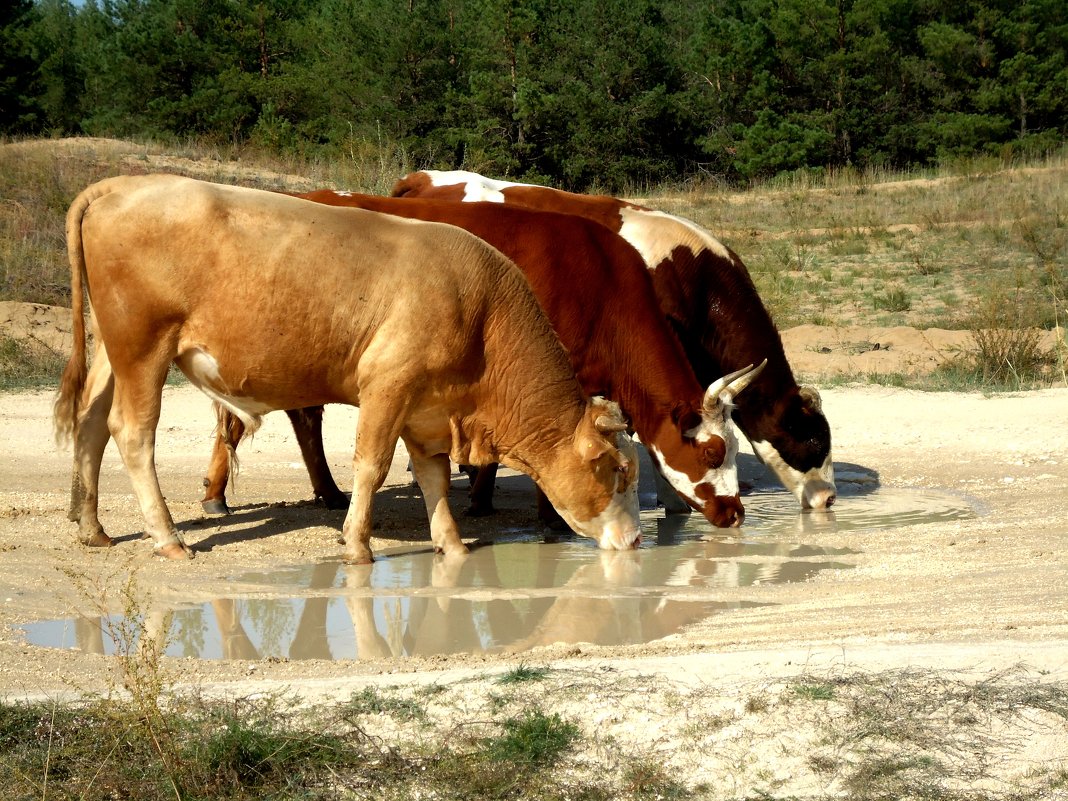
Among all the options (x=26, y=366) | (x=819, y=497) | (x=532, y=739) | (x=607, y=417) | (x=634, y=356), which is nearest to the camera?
(x=532, y=739)

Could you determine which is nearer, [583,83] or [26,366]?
[26,366]

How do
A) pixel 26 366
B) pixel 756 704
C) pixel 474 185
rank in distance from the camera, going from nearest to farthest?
pixel 756 704 → pixel 474 185 → pixel 26 366

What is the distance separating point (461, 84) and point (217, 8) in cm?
854

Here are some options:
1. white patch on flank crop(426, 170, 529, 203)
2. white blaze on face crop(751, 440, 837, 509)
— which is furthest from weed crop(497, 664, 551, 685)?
white patch on flank crop(426, 170, 529, 203)

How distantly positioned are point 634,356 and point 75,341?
3.54 m

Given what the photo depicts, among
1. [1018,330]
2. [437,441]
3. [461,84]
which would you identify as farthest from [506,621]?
[461,84]

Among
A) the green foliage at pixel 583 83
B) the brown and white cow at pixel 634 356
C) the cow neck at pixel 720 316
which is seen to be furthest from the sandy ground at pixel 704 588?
the green foliage at pixel 583 83

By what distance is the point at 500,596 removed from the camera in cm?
725

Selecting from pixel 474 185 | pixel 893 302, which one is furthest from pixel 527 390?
pixel 893 302

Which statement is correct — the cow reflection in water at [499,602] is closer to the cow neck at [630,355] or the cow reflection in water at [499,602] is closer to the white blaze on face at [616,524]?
the white blaze on face at [616,524]

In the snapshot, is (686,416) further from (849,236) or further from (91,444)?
(849,236)

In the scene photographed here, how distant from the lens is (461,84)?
40250 mm

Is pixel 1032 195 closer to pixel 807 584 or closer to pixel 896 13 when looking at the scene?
pixel 896 13

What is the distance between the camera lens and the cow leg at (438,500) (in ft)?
27.0
